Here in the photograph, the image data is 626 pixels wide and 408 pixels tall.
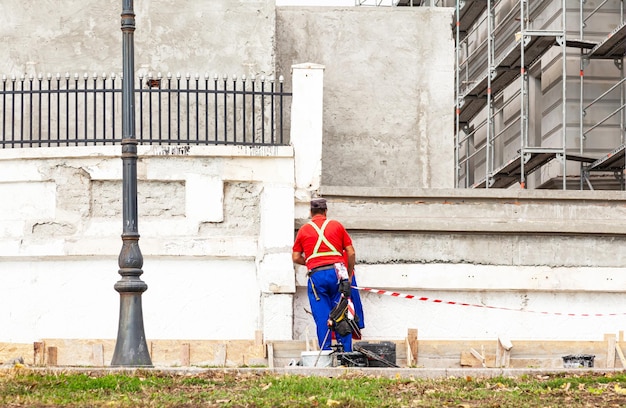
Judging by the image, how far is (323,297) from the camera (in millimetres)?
15414

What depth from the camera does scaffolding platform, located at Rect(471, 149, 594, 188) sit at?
25.9 meters

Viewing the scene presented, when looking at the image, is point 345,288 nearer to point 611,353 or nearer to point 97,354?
point 611,353

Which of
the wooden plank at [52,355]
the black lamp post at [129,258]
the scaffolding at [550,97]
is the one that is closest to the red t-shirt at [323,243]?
the black lamp post at [129,258]

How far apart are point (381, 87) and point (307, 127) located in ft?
11.8

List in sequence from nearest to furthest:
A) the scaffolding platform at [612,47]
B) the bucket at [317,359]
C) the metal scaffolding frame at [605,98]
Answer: the bucket at [317,359]
the scaffolding platform at [612,47]
the metal scaffolding frame at [605,98]

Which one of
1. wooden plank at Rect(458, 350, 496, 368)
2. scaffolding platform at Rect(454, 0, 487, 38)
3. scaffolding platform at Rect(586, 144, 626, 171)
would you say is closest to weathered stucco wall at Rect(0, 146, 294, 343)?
wooden plank at Rect(458, 350, 496, 368)

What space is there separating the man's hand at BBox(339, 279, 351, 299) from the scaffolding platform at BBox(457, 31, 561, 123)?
1208 centimetres

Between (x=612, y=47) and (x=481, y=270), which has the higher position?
(x=612, y=47)

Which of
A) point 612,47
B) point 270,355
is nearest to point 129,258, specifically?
point 270,355

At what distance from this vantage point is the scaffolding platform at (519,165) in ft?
84.8

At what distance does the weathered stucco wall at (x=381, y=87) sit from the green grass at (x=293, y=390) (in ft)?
28.0

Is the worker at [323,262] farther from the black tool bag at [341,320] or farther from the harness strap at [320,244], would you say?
the black tool bag at [341,320]

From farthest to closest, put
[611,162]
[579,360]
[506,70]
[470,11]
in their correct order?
[470,11]
[506,70]
[611,162]
[579,360]

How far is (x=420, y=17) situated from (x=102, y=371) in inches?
401
